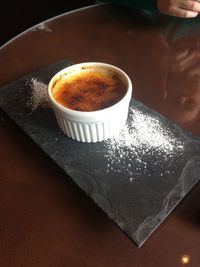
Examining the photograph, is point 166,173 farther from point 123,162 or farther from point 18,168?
point 18,168

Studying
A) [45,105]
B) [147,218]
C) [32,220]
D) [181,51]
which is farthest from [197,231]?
[181,51]

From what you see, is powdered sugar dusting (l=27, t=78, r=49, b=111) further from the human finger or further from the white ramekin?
the human finger

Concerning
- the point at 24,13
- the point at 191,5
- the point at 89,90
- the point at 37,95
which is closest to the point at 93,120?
the point at 89,90

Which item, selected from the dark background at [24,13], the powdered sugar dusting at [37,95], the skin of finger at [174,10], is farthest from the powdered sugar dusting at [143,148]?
the dark background at [24,13]

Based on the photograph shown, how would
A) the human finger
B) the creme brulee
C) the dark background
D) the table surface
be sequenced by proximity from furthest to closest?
the dark background, the human finger, the creme brulee, the table surface

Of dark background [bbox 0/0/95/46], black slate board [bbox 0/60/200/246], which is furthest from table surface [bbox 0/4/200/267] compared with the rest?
dark background [bbox 0/0/95/46]

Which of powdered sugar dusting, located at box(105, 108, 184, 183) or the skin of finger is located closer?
powdered sugar dusting, located at box(105, 108, 184, 183)

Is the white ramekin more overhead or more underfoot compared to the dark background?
more overhead
